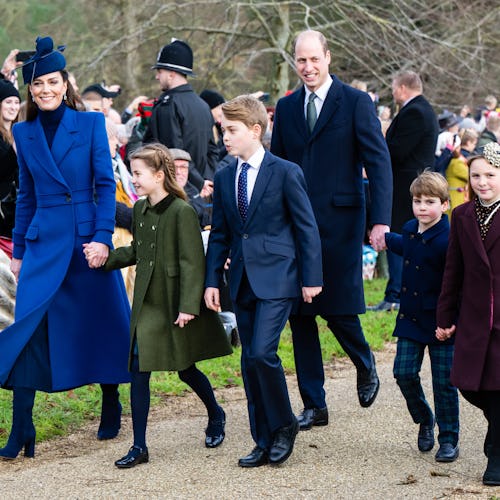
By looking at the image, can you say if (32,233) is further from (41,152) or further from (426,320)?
(426,320)

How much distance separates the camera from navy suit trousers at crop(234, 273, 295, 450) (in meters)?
5.36

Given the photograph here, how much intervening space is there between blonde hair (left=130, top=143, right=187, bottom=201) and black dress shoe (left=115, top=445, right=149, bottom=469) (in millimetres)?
1323

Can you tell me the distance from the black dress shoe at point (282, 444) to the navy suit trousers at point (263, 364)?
0.03m

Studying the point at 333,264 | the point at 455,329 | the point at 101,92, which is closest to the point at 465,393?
the point at 455,329

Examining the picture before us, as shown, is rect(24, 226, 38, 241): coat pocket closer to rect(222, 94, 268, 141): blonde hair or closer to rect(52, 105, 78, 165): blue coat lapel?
rect(52, 105, 78, 165): blue coat lapel

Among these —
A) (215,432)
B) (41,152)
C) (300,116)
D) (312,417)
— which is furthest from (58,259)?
(312,417)

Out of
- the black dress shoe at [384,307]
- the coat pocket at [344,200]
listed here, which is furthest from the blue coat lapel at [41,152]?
the black dress shoe at [384,307]

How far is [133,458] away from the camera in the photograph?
5457 millimetres

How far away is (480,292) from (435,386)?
29.3 inches

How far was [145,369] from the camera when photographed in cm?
552

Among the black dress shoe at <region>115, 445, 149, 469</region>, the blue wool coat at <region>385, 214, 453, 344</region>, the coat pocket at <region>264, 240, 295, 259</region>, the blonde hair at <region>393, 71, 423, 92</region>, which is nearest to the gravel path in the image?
the black dress shoe at <region>115, 445, 149, 469</region>

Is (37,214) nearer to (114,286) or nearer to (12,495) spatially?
(114,286)

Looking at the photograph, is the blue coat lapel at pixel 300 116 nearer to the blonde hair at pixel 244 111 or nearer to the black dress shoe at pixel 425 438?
the blonde hair at pixel 244 111

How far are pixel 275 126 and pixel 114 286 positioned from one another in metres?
1.35
